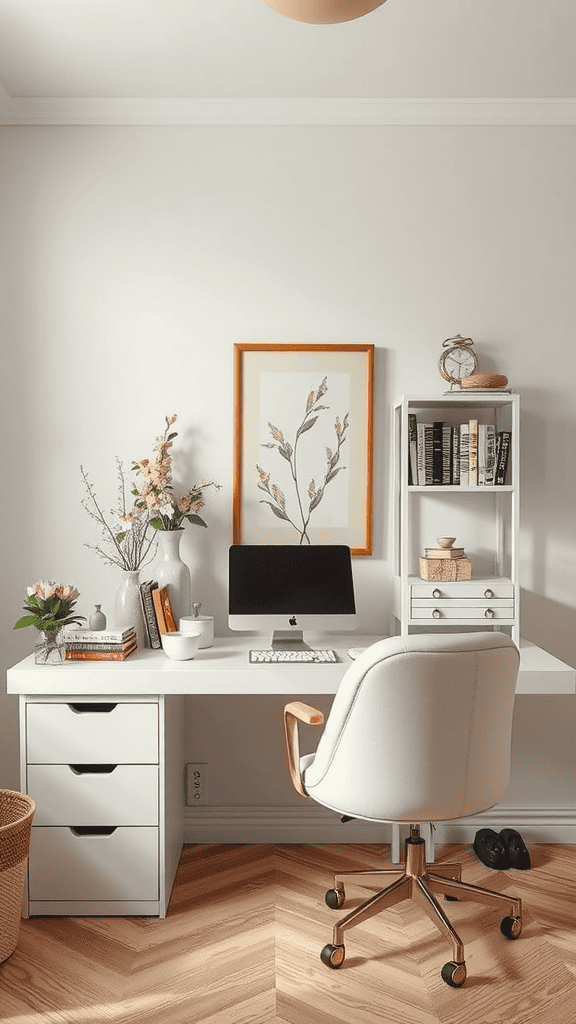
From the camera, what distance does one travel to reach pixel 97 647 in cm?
268

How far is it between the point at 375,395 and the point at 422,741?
1501mm

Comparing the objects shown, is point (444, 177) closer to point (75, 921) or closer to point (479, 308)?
point (479, 308)

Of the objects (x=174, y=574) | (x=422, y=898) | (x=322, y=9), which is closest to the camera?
(x=322, y=9)

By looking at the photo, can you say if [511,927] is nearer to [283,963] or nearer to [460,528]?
[283,963]

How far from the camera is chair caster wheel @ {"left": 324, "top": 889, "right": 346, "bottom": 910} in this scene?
2564mm

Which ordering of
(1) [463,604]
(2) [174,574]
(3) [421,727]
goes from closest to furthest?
(3) [421,727], (1) [463,604], (2) [174,574]

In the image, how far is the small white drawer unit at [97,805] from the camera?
2.54 meters

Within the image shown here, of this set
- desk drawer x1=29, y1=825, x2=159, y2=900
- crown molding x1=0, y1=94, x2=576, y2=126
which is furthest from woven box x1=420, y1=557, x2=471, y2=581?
crown molding x1=0, y1=94, x2=576, y2=126

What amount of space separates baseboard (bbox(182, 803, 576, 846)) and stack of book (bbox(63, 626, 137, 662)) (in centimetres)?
85

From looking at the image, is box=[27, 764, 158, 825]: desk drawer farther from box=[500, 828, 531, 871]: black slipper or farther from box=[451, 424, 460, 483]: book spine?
box=[451, 424, 460, 483]: book spine

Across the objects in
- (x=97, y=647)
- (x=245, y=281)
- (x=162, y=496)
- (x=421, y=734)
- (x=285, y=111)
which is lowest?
(x=421, y=734)

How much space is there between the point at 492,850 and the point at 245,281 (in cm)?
231

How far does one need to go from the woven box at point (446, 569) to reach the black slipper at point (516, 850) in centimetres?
98

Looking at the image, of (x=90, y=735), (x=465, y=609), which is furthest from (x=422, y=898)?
(x=90, y=735)
